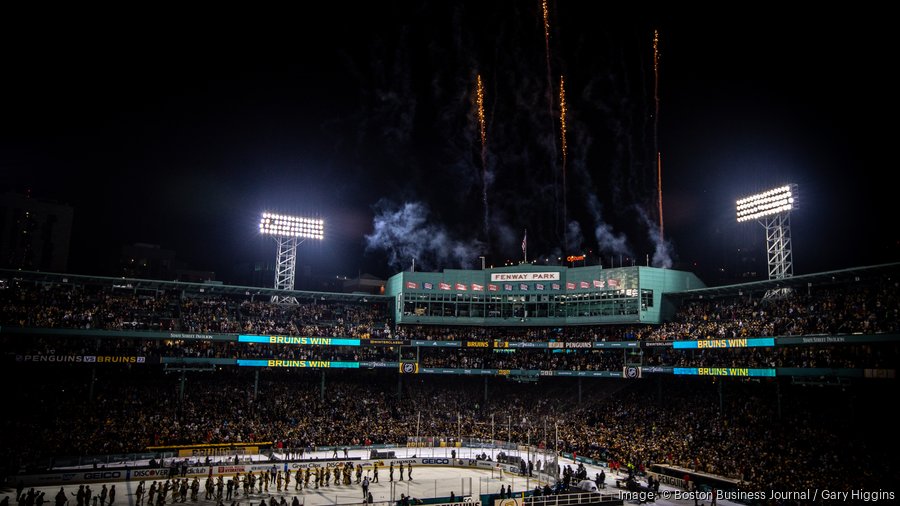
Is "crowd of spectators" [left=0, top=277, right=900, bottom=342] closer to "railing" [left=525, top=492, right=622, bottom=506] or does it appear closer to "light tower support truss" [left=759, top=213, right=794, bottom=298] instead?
"light tower support truss" [left=759, top=213, right=794, bottom=298]

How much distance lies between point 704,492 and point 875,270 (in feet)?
61.4

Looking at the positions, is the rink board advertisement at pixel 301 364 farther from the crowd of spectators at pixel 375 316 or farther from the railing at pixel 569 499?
the railing at pixel 569 499

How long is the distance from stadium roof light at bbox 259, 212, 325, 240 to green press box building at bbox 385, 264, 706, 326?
10163mm

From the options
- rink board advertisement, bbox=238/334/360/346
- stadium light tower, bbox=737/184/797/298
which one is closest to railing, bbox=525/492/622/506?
stadium light tower, bbox=737/184/797/298

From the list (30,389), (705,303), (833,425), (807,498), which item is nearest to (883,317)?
(833,425)

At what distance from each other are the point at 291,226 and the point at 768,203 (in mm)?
45172

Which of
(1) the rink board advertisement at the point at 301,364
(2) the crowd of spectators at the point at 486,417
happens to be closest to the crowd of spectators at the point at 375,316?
(1) the rink board advertisement at the point at 301,364

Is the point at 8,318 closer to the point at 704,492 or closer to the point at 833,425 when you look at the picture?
the point at 704,492

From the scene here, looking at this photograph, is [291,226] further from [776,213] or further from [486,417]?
[776,213]

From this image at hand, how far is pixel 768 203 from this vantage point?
50312 mm

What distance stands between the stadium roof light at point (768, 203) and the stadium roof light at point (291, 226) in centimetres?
4115

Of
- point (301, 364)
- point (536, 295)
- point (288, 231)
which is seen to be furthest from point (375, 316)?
point (536, 295)

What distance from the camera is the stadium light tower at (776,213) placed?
48594 mm

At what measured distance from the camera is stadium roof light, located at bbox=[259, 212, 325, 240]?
205 feet
